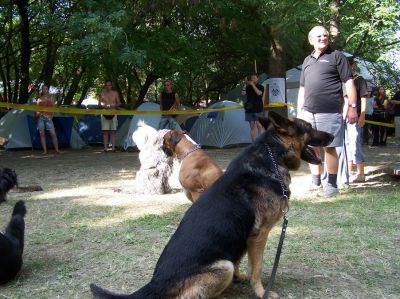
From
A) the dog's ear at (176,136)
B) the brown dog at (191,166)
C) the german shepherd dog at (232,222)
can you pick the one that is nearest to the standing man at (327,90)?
the brown dog at (191,166)

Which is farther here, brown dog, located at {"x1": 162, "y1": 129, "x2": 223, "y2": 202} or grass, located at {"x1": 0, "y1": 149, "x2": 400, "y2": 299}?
brown dog, located at {"x1": 162, "y1": 129, "x2": 223, "y2": 202}

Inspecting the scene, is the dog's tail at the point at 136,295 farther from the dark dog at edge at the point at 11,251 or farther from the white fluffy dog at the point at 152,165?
the white fluffy dog at the point at 152,165

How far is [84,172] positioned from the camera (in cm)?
976

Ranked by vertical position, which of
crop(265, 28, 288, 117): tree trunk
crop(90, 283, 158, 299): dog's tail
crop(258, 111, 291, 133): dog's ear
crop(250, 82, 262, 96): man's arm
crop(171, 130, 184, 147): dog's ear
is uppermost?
crop(265, 28, 288, 117): tree trunk

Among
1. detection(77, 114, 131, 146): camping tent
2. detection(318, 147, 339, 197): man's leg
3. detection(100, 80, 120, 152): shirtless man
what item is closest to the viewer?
detection(318, 147, 339, 197): man's leg

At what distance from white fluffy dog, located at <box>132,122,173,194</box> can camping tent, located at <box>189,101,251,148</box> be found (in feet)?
25.6

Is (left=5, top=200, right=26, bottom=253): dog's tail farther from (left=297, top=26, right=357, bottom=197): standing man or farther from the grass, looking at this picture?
(left=297, top=26, right=357, bottom=197): standing man

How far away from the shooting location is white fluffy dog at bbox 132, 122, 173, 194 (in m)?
7.25

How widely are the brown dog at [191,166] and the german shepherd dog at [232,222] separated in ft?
5.68

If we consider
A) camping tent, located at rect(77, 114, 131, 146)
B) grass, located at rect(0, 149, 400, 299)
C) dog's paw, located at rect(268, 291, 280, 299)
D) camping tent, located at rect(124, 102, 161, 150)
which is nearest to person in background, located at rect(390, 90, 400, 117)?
camping tent, located at rect(124, 102, 161, 150)

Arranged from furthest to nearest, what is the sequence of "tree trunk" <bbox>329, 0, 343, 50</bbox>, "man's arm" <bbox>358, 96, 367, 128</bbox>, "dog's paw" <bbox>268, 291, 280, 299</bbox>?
"tree trunk" <bbox>329, 0, 343, 50</bbox> < "man's arm" <bbox>358, 96, 367, 128</bbox> < "dog's paw" <bbox>268, 291, 280, 299</bbox>

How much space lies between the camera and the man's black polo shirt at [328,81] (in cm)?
630

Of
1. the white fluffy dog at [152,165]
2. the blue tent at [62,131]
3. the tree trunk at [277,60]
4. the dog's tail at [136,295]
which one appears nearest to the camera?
the dog's tail at [136,295]

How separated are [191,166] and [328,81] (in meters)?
2.44
